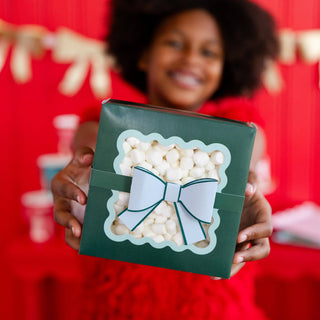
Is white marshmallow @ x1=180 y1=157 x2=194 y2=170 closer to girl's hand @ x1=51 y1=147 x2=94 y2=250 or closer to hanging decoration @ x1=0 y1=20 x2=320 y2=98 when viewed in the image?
girl's hand @ x1=51 y1=147 x2=94 y2=250

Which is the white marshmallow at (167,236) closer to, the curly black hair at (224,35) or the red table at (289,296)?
the curly black hair at (224,35)

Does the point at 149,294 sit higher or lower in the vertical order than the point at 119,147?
lower

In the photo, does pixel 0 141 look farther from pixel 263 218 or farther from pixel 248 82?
pixel 263 218

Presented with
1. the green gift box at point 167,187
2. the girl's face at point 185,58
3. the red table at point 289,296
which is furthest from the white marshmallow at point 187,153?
the red table at point 289,296

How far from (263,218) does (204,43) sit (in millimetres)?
529

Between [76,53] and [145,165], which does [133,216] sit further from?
[76,53]

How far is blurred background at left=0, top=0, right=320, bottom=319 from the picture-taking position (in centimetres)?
133

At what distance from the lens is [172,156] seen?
1.50 ft

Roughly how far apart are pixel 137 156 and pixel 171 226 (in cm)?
11

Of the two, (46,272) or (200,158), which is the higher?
(200,158)

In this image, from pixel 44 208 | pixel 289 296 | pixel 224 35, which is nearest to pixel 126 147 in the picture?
pixel 224 35

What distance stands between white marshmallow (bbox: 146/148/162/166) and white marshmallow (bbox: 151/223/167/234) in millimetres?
83

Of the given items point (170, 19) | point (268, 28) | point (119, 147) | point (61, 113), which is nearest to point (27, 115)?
point (61, 113)

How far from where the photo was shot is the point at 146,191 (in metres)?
0.46
